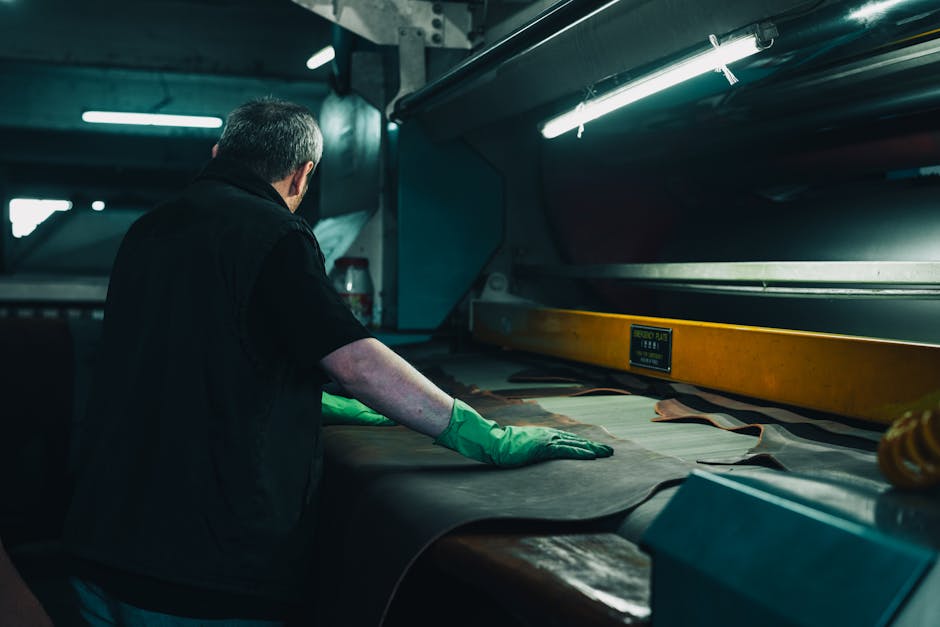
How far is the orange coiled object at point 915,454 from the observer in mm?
848

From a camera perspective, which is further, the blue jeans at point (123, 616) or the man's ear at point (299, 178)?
the man's ear at point (299, 178)

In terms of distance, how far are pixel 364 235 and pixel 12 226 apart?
4.59 metres

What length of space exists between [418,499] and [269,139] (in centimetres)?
78

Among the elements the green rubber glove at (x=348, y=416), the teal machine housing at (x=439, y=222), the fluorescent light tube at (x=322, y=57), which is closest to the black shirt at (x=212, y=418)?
the green rubber glove at (x=348, y=416)

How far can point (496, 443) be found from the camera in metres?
1.55

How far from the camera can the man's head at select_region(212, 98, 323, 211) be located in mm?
1664

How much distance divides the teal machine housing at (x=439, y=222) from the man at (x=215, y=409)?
1.90 metres

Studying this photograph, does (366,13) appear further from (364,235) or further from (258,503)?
(258,503)

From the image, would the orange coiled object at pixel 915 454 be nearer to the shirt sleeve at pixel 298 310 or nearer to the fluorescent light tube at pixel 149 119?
the shirt sleeve at pixel 298 310

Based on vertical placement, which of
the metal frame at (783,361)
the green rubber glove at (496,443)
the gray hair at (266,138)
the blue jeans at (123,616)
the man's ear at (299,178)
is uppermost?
the gray hair at (266,138)

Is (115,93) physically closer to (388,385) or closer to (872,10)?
(388,385)

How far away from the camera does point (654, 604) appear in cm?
89

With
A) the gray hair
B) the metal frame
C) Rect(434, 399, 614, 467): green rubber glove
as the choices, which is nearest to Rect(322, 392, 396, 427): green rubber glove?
Rect(434, 399, 614, 467): green rubber glove

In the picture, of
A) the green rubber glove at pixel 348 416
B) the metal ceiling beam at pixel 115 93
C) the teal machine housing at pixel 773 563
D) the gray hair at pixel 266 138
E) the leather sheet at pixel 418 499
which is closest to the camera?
the teal machine housing at pixel 773 563
